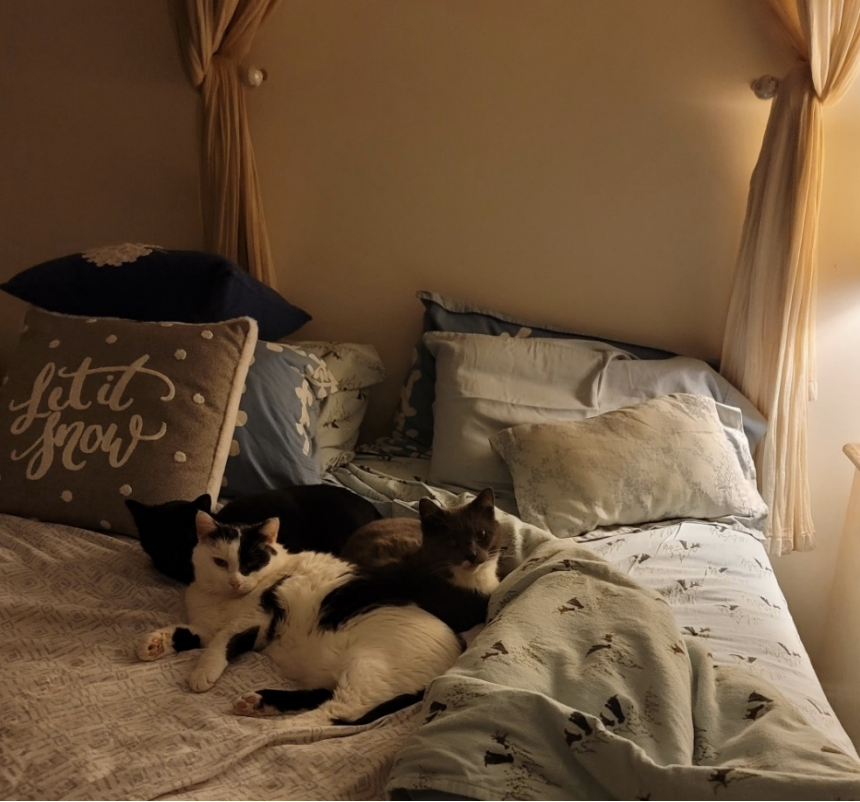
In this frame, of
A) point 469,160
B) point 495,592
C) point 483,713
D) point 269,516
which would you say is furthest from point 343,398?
point 483,713

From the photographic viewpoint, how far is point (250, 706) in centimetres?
109

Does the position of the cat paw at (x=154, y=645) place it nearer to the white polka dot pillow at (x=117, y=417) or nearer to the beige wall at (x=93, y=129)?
the white polka dot pillow at (x=117, y=417)

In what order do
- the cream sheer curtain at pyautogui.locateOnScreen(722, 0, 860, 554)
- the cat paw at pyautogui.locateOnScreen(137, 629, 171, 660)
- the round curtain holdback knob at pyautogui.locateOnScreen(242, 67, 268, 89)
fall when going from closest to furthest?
1. the cat paw at pyautogui.locateOnScreen(137, 629, 171, 660)
2. the cream sheer curtain at pyautogui.locateOnScreen(722, 0, 860, 554)
3. the round curtain holdback knob at pyautogui.locateOnScreen(242, 67, 268, 89)

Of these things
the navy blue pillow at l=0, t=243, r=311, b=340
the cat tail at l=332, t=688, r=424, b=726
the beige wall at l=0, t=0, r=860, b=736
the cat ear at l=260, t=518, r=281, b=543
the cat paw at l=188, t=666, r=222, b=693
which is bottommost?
the cat paw at l=188, t=666, r=222, b=693

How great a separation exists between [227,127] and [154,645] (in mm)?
1531

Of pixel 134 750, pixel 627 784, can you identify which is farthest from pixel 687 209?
pixel 134 750

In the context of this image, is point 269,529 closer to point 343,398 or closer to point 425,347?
point 343,398

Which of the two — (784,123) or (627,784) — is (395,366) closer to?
(784,123)

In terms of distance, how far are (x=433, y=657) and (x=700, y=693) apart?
1.16 ft

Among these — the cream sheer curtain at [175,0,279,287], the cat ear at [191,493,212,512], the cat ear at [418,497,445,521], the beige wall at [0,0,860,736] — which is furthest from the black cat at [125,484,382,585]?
the cream sheer curtain at [175,0,279,287]

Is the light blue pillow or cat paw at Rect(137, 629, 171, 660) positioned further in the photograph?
the light blue pillow

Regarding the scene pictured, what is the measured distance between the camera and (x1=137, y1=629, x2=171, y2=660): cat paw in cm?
121

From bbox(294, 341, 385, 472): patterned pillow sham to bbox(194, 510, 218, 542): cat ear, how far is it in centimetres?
63

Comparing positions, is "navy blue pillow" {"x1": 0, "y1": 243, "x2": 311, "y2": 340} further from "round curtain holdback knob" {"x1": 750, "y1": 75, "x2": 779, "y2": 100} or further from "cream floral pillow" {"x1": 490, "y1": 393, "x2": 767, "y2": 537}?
"round curtain holdback knob" {"x1": 750, "y1": 75, "x2": 779, "y2": 100}
